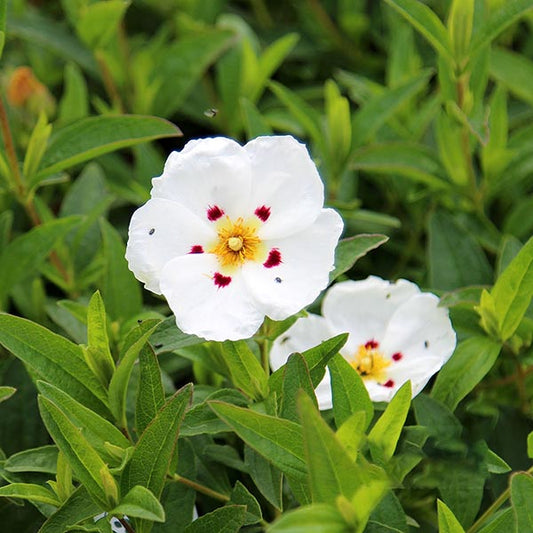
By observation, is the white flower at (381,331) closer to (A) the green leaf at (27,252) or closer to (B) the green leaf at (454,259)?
(B) the green leaf at (454,259)

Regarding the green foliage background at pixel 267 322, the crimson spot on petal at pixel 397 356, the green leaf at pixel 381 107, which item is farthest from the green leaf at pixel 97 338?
the green leaf at pixel 381 107

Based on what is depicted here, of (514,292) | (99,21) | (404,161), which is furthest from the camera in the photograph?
(99,21)

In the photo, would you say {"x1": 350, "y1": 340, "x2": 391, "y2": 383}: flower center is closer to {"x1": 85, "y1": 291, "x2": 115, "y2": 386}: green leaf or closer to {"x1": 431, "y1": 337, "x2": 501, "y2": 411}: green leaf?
{"x1": 431, "y1": 337, "x2": 501, "y2": 411}: green leaf

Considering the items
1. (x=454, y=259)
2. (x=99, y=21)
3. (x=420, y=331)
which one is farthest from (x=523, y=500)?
(x=99, y=21)

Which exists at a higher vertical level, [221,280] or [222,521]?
[221,280]

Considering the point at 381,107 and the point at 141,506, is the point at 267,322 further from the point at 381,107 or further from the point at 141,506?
the point at 381,107

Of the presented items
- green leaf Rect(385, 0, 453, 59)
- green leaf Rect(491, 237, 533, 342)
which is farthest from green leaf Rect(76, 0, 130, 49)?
green leaf Rect(491, 237, 533, 342)

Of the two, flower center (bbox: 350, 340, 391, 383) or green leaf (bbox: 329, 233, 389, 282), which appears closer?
green leaf (bbox: 329, 233, 389, 282)
